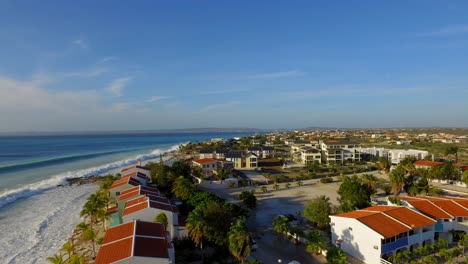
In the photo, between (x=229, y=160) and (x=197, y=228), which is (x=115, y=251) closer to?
(x=197, y=228)

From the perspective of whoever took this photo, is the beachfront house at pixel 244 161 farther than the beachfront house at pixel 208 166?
Yes

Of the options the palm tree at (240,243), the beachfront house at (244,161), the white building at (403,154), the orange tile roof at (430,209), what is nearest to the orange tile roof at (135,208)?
the palm tree at (240,243)

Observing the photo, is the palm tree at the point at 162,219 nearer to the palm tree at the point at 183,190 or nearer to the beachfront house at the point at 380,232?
the palm tree at the point at 183,190

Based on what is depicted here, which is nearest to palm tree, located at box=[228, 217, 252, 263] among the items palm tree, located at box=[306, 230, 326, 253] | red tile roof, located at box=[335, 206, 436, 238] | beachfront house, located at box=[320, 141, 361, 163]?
palm tree, located at box=[306, 230, 326, 253]

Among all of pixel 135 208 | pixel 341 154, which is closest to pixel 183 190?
pixel 135 208

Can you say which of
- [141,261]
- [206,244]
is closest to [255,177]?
[206,244]

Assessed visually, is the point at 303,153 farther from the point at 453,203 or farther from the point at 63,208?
the point at 63,208
